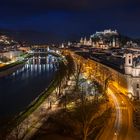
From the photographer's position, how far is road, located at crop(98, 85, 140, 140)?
606 inches

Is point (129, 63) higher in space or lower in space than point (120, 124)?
higher

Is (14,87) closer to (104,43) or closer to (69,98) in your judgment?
(69,98)

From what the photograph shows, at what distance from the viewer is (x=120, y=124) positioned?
17.2 m

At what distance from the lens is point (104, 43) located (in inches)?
4444

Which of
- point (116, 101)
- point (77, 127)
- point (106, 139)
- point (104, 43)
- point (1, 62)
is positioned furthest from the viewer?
point (104, 43)

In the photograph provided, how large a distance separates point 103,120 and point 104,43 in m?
95.9

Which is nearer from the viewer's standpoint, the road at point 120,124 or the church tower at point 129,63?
the road at point 120,124

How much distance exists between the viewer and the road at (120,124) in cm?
1540

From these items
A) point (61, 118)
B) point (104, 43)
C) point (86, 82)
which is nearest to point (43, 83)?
point (86, 82)

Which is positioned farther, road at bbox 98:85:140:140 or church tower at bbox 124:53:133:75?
church tower at bbox 124:53:133:75

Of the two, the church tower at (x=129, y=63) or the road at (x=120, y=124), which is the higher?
the church tower at (x=129, y=63)

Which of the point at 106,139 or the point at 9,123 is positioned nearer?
the point at 106,139

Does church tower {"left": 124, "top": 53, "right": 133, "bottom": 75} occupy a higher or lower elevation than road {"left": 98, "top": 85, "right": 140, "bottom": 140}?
higher

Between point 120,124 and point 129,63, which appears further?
point 129,63
